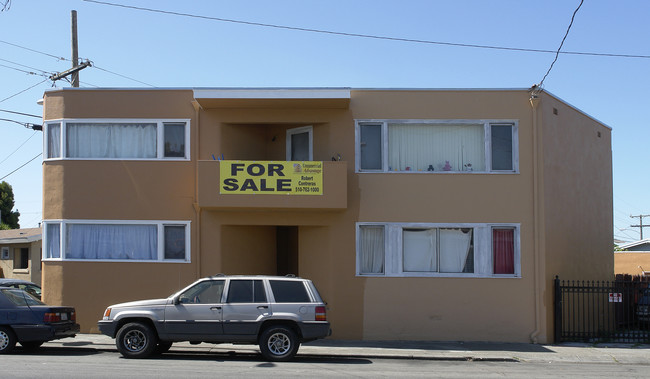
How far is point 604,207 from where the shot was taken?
65.5 feet

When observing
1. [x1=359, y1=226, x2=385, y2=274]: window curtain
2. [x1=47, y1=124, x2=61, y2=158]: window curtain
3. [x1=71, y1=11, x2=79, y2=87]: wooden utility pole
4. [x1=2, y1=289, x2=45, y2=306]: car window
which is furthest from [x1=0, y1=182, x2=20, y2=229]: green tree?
[x1=359, y1=226, x2=385, y2=274]: window curtain

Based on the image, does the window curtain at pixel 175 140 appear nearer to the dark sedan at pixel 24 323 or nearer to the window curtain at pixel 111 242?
the window curtain at pixel 111 242

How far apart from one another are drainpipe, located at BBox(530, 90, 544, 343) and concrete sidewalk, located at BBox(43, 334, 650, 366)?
0.90m

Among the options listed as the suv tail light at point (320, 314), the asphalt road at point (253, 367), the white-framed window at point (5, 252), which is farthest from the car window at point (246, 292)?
the white-framed window at point (5, 252)

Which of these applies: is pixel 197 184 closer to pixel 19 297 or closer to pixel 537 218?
pixel 19 297

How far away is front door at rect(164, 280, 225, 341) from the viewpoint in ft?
39.9

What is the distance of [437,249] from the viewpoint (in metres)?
16.0

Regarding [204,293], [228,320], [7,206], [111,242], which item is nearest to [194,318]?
[204,293]

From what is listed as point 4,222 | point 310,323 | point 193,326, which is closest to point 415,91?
point 310,323

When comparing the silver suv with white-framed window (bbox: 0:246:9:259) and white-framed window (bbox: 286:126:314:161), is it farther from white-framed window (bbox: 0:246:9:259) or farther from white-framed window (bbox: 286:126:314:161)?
white-framed window (bbox: 0:246:9:259)

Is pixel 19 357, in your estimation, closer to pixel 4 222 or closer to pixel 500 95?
pixel 500 95

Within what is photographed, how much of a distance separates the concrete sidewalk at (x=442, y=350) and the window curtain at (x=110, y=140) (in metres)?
4.59

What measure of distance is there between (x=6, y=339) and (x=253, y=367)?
5.16 m

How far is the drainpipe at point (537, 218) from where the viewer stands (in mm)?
15586
